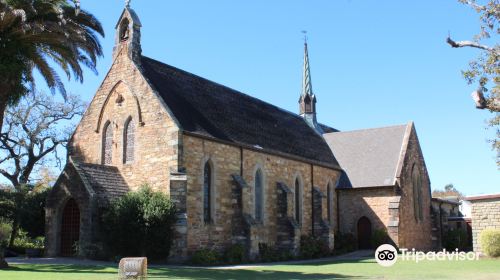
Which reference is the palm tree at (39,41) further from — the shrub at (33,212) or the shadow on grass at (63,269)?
the shrub at (33,212)

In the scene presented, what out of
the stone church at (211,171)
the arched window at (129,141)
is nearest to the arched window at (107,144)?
the stone church at (211,171)

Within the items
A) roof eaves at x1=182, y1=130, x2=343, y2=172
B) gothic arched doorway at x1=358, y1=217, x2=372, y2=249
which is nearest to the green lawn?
roof eaves at x1=182, y1=130, x2=343, y2=172

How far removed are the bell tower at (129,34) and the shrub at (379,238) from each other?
1878 cm

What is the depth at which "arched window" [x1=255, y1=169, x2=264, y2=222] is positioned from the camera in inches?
1234

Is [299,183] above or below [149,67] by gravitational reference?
below

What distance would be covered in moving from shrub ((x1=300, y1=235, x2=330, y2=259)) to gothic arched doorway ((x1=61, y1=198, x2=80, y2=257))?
40.7ft

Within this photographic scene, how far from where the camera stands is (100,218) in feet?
84.2

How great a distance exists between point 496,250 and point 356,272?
10.6 metres

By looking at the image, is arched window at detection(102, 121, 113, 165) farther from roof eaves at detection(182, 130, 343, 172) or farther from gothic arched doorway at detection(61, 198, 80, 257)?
roof eaves at detection(182, 130, 343, 172)

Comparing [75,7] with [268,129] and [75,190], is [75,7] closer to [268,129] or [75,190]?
[75,190]

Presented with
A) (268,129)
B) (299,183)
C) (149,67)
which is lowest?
(299,183)

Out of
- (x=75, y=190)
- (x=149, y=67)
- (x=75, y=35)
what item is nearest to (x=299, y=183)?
(x=149, y=67)

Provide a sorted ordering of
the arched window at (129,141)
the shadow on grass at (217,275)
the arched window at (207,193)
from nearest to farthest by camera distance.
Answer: the shadow on grass at (217,275)
the arched window at (207,193)
the arched window at (129,141)

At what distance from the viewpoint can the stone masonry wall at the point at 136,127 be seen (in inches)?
1056
